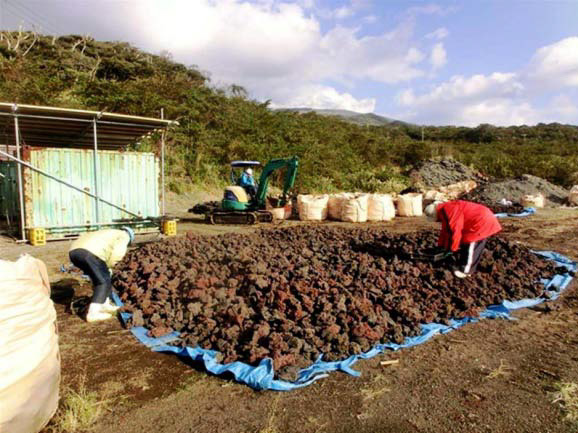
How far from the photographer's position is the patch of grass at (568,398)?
258 centimetres

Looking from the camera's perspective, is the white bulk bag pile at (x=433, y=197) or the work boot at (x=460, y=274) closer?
the work boot at (x=460, y=274)

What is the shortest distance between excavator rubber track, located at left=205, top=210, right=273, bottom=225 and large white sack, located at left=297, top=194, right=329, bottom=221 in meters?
1.11

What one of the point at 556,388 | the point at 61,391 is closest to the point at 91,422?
the point at 61,391

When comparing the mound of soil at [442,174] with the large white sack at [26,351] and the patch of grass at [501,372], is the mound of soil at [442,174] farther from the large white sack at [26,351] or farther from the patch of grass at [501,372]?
the large white sack at [26,351]

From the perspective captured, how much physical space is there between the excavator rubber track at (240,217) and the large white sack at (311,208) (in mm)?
1105

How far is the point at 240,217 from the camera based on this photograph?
1099 cm

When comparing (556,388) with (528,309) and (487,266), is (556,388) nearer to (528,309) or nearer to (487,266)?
(528,309)

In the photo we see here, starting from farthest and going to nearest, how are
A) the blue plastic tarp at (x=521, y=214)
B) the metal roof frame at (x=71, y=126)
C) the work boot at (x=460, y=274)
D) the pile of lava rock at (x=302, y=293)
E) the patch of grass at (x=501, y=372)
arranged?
Answer: the blue plastic tarp at (x=521, y=214), the metal roof frame at (x=71, y=126), the work boot at (x=460, y=274), the pile of lava rock at (x=302, y=293), the patch of grass at (x=501, y=372)

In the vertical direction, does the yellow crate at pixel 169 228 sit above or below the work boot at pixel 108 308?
above

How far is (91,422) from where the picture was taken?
2566 millimetres

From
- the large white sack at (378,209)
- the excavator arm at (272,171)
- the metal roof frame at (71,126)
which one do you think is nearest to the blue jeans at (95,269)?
the metal roof frame at (71,126)

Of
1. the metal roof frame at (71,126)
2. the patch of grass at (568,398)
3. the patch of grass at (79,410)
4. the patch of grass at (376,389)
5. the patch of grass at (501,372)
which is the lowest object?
the patch of grass at (79,410)

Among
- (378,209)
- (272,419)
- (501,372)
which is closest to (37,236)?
(272,419)

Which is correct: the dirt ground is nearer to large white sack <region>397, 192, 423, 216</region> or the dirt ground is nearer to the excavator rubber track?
the excavator rubber track
